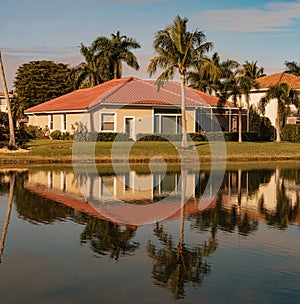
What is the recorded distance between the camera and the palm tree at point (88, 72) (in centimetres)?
6962

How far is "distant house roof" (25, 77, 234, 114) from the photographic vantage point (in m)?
51.3

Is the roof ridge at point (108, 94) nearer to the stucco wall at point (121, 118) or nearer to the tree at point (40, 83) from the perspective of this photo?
the stucco wall at point (121, 118)

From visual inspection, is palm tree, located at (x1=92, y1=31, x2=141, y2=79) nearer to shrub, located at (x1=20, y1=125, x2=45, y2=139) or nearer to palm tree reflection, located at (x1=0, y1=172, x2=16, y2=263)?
shrub, located at (x1=20, y1=125, x2=45, y2=139)

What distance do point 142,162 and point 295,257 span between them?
26167mm

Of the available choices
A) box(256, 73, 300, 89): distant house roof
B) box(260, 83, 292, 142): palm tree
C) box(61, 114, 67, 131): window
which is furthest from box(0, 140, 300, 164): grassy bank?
box(256, 73, 300, 89): distant house roof

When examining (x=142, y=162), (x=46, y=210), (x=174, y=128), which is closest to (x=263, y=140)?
(x=174, y=128)

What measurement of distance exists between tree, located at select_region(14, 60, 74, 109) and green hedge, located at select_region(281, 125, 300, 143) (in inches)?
1119

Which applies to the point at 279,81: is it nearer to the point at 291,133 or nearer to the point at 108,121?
the point at 291,133

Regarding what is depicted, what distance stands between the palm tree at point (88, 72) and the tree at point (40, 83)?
3.22 m

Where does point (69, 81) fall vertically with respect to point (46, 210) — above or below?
above

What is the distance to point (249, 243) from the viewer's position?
14.2 metres

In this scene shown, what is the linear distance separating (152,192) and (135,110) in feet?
93.1

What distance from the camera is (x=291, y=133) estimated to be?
5747 centimetres

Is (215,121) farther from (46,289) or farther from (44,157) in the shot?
(46,289)
